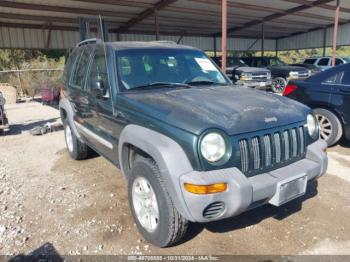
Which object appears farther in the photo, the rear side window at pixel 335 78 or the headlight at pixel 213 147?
the rear side window at pixel 335 78

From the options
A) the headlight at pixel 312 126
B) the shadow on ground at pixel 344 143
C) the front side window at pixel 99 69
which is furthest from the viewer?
the shadow on ground at pixel 344 143

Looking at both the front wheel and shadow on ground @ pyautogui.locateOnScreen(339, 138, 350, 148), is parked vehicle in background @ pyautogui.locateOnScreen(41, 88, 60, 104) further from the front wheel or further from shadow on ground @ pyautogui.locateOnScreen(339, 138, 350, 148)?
shadow on ground @ pyautogui.locateOnScreen(339, 138, 350, 148)

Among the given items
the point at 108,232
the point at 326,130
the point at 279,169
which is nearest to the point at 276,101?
the point at 279,169

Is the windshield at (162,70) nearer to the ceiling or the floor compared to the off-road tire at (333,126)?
nearer to the ceiling

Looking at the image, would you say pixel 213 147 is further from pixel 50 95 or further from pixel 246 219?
pixel 50 95

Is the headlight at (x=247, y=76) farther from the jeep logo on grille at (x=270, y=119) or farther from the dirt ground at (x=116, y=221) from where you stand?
the jeep logo on grille at (x=270, y=119)

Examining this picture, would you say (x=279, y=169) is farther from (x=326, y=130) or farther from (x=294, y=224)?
(x=326, y=130)

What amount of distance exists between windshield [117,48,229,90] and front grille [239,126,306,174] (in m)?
1.29

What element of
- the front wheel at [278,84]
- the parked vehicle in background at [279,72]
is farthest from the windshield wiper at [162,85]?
the front wheel at [278,84]

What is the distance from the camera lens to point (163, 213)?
8.52ft

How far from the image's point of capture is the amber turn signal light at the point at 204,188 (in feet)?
7.45

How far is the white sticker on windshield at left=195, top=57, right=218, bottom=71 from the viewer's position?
401 cm

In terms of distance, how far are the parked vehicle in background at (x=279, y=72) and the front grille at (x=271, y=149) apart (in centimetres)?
1201

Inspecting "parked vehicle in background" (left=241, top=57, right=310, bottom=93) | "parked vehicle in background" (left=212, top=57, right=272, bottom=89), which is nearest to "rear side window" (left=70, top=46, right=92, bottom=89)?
"parked vehicle in background" (left=212, top=57, right=272, bottom=89)
